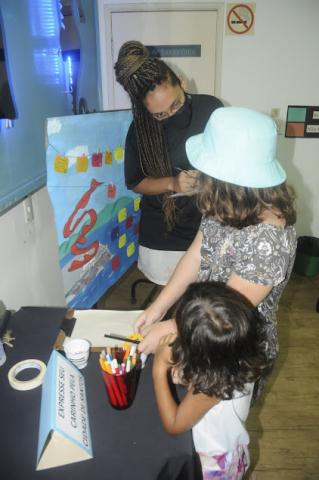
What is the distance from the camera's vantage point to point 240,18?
258 centimetres

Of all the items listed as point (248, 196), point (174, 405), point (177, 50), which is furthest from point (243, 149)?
point (177, 50)

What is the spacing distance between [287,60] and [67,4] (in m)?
1.61

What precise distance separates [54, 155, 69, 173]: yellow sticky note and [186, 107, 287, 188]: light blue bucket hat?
763 millimetres

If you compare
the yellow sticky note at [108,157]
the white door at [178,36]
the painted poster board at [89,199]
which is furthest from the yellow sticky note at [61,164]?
the white door at [178,36]

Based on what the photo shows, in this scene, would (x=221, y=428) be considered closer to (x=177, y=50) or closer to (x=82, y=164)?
(x=82, y=164)

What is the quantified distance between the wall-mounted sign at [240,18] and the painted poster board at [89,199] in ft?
4.23

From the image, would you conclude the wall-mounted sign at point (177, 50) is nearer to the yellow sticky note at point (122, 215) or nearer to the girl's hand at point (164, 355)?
the yellow sticky note at point (122, 215)

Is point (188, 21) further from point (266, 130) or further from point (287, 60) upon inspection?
point (266, 130)

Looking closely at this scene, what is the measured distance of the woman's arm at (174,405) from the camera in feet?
2.52

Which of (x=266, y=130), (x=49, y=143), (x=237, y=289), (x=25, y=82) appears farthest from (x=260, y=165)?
(x=25, y=82)

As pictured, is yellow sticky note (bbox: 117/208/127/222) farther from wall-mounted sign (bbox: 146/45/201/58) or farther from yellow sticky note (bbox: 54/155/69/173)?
wall-mounted sign (bbox: 146/45/201/58)

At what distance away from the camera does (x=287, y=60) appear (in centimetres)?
267

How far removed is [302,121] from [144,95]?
192cm

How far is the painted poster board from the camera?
143 cm
